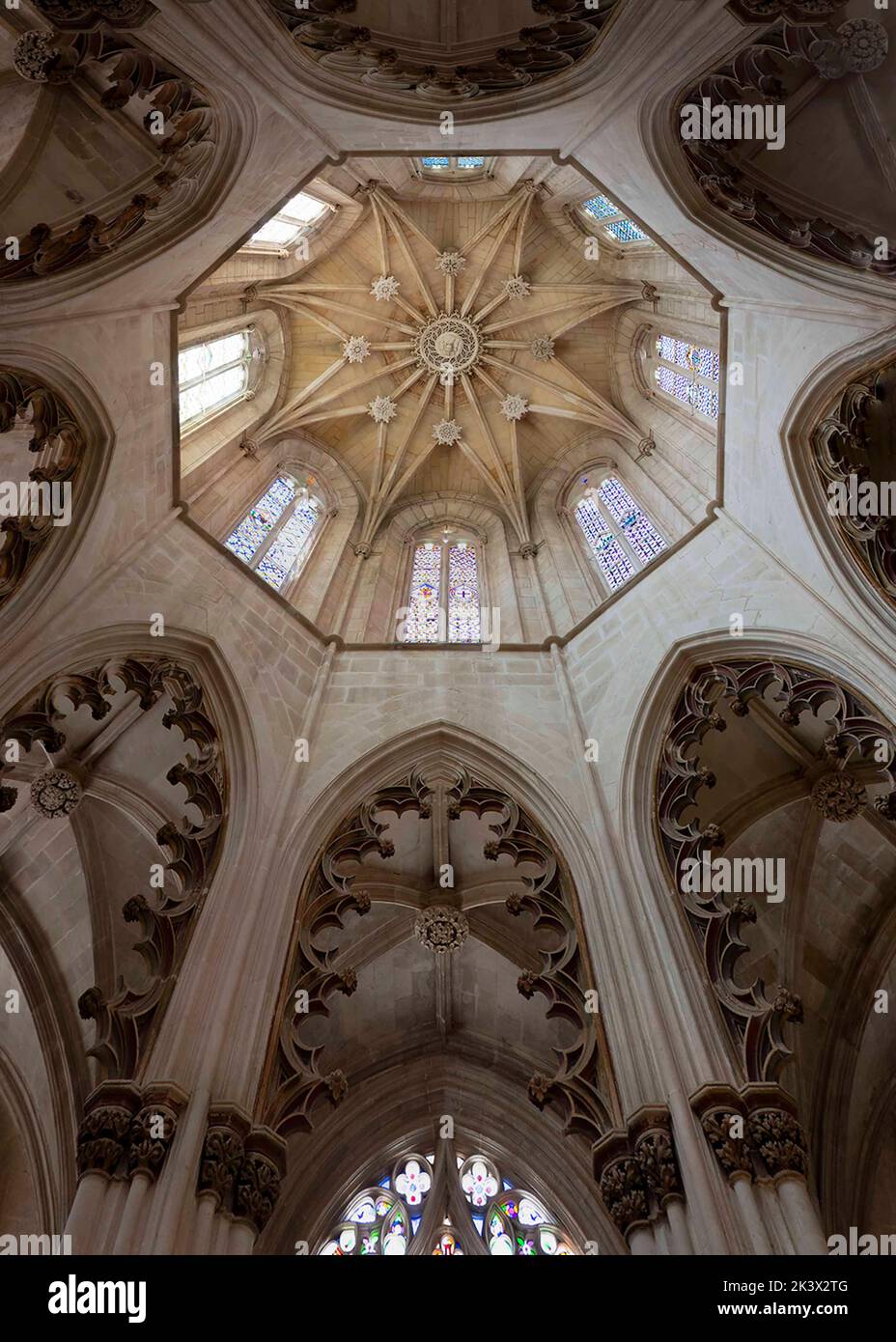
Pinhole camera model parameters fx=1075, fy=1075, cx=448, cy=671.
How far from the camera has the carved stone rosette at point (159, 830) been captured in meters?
7.76

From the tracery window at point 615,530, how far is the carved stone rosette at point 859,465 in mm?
3693

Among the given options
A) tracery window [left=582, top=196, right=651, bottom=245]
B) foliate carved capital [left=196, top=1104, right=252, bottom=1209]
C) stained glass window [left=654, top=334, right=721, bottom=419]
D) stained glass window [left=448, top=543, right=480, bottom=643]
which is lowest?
foliate carved capital [left=196, top=1104, right=252, bottom=1209]

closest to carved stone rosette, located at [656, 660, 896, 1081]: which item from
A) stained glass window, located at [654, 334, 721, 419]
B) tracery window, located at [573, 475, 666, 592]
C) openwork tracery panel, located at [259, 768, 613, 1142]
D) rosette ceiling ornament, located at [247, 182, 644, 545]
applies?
openwork tracery panel, located at [259, 768, 613, 1142]

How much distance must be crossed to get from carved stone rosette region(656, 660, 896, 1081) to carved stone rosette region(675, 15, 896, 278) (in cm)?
376

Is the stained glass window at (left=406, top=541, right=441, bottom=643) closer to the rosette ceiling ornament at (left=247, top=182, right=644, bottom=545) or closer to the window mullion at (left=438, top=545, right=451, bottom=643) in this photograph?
the window mullion at (left=438, top=545, right=451, bottom=643)

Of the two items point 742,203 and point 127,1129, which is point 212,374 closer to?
point 742,203

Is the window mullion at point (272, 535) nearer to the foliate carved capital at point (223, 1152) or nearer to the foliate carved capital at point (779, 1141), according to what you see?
the foliate carved capital at point (223, 1152)

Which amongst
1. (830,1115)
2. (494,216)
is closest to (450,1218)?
(830,1115)

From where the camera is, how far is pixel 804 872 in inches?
475

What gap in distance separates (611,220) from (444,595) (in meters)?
6.15

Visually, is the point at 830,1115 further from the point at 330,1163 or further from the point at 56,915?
the point at 56,915

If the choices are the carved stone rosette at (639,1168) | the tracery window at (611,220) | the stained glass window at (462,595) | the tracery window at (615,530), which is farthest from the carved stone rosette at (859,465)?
the tracery window at (611,220)

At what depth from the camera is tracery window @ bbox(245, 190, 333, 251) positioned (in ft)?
51.9
